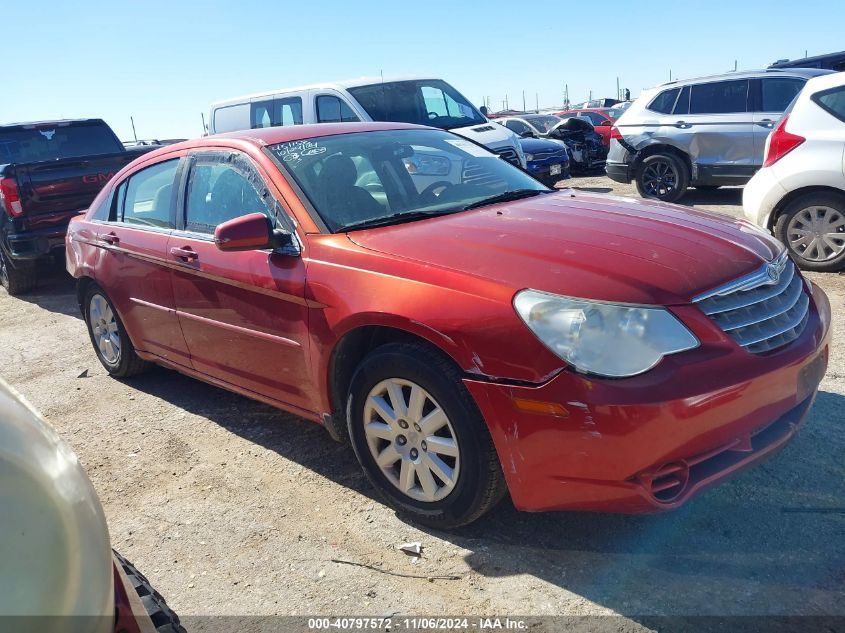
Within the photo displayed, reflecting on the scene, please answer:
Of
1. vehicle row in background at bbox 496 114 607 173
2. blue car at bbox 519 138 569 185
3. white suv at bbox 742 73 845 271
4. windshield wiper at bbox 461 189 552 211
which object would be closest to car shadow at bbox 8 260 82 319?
windshield wiper at bbox 461 189 552 211

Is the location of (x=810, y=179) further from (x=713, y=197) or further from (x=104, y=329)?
(x=104, y=329)

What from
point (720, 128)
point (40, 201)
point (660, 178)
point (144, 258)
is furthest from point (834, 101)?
point (40, 201)

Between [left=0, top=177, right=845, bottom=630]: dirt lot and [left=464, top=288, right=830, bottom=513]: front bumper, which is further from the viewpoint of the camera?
[left=0, top=177, right=845, bottom=630]: dirt lot

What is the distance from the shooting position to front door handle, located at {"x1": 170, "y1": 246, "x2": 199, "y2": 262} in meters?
3.98

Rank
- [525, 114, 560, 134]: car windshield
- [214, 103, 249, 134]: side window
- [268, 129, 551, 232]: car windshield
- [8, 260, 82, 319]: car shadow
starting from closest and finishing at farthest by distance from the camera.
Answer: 1. [268, 129, 551, 232]: car windshield
2. [8, 260, 82, 319]: car shadow
3. [214, 103, 249, 134]: side window
4. [525, 114, 560, 134]: car windshield

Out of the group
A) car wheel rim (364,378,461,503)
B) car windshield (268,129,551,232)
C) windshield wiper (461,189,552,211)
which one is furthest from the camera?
windshield wiper (461,189,552,211)

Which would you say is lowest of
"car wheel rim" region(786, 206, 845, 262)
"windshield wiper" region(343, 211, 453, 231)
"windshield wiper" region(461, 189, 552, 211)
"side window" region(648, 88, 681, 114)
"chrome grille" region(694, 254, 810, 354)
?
"car wheel rim" region(786, 206, 845, 262)

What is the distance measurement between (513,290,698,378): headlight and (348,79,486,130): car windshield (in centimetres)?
760

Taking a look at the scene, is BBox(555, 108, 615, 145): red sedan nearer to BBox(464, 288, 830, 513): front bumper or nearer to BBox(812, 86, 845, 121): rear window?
BBox(812, 86, 845, 121): rear window

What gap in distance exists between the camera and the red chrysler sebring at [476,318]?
8.46 ft

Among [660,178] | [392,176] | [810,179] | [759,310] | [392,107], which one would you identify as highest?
[392,107]

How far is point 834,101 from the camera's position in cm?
632

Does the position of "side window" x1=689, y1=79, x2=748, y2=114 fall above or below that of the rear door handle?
above

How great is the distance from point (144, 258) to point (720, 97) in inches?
327
